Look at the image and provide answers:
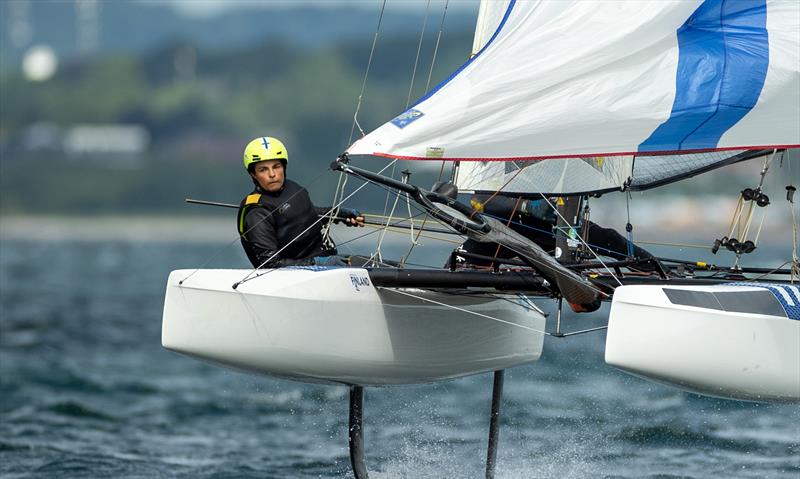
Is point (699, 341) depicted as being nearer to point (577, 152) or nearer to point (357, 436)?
point (577, 152)

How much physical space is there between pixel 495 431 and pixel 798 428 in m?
2.22

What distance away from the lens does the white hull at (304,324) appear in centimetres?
619

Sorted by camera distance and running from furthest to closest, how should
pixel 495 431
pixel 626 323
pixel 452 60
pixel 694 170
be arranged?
1. pixel 452 60
2. pixel 495 431
3. pixel 694 170
4. pixel 626 323

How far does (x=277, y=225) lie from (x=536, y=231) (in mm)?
1258

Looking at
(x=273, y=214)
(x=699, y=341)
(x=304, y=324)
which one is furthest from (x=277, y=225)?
(x=699, y=341)

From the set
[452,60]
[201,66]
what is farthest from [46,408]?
[201,66]

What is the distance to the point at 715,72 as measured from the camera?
6137 mm

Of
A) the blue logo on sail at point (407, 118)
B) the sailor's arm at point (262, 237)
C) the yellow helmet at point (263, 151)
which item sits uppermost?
the blue logo on sail at point (407, 118)

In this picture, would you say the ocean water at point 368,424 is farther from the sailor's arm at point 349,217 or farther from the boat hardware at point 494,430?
the sailor's arm at point 349,217

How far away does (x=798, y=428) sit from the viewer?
8.73 metres

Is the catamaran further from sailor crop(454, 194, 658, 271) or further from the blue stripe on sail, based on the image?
sailor crop(454, 194, 658, 271)

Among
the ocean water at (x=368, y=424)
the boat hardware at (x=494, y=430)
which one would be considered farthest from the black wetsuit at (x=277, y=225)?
the boat hardware at (x=494, y=430)

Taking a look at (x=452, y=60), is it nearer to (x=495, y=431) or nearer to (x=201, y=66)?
(x=201, y=66)

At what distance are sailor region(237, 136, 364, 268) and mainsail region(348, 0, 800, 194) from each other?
70cm
